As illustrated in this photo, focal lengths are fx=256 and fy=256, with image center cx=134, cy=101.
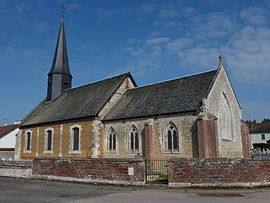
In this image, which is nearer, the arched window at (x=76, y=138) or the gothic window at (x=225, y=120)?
the gothic window at (x=225, y=120)

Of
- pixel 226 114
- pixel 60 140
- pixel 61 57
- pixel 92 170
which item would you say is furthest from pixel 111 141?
pixel 61 57

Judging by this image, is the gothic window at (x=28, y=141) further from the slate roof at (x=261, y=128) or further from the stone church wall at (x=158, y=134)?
the slate roof at (x=261, y=128)

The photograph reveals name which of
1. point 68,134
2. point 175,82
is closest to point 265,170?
point 175,82

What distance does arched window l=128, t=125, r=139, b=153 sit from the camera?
2072 centimetres

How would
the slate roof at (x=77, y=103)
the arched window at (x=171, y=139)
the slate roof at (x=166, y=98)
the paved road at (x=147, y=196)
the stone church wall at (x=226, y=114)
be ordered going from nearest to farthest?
the paved road at (x=147, y=196), the arched window at (x=171, y=139), the slate roof at (x=166, y=98), the stone church wall at (x=226, y=114), the slate roof at (x=77, y=103)

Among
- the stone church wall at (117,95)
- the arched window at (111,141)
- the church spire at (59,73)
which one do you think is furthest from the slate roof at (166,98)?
the church spire at (59,73)

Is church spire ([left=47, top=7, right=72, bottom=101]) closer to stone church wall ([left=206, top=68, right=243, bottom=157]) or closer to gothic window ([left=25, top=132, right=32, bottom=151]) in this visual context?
gothic window ([left=25, top=132, right=32, bottom=151])

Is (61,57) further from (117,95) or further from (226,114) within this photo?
(226,114)

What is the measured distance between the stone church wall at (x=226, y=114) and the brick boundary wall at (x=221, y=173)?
269 inches

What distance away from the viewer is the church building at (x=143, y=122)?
18109 millimetres

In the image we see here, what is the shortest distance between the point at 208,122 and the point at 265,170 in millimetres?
5514

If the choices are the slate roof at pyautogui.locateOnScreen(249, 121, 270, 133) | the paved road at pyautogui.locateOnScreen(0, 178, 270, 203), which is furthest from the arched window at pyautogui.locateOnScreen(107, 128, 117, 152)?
the slate roof at pyautogui.locateOnScreen(249, 121, 270, 133)

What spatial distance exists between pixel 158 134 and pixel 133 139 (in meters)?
2.52

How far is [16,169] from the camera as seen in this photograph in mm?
17609
